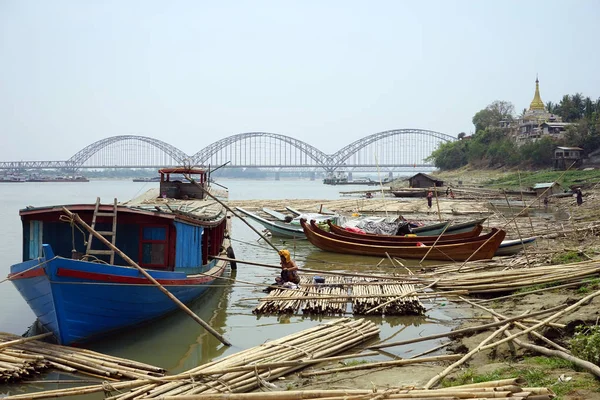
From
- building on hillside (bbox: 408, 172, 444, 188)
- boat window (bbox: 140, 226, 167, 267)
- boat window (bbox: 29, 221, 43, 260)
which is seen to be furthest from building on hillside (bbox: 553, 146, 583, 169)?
boat window (bbox: 29, 221, 43, 260)

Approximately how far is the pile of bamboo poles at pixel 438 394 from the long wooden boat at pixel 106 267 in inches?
130

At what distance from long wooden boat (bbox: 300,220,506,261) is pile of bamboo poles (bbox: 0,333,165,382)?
30.2 ft

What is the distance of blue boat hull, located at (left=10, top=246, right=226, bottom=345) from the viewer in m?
8.16

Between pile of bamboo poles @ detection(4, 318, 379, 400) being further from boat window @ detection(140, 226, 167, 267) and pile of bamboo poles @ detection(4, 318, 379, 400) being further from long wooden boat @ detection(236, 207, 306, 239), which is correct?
long wooden boat @ detection(236, 207, 306, 239)

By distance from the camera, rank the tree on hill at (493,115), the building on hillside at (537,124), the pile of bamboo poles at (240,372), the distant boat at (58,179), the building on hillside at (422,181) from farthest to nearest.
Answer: the distant boat at (58,179), the tree on hill at (493,115), the building on hillside at (537,124), the building on hillside at (422,181), the pile of bamboo poles at (240,372)

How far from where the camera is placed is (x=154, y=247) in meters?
10.6

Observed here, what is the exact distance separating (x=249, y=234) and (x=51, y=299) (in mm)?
19974

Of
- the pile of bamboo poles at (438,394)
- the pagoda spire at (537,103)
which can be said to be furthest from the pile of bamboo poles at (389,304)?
the pagoda spire at (537,103)

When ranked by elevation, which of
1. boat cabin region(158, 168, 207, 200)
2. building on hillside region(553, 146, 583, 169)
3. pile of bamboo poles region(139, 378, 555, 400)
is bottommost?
pile of bamboo poles region(139, 378, 555, 400)

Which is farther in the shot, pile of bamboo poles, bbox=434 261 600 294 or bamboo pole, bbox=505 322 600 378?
pile of bamboo poles, bbox=434 261 600 294

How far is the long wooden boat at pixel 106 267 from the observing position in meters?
8.33

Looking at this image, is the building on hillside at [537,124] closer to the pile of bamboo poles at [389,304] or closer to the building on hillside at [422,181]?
the building on hillside at [422,181]

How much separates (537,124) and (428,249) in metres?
68.5

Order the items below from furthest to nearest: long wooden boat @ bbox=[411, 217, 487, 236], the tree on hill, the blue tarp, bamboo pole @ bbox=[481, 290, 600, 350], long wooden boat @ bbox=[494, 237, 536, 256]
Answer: the tree on hill, long wooden boat @ bbox=[411, 217, 487, 236], long wooden boat @ bbox=[494, 237, 536, 256], the blue tarp, bamboo pole @ bbox=[481, 290, 600, 350]
